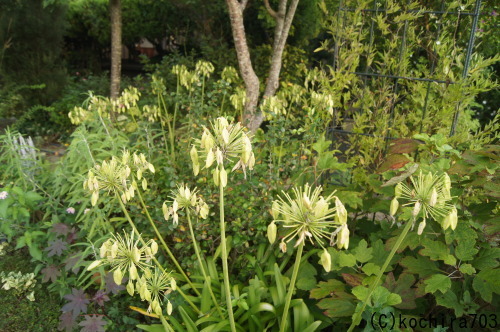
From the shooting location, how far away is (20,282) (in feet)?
8.73

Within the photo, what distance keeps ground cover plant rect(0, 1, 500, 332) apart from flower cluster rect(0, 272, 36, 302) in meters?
0.01

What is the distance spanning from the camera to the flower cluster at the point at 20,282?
262cm

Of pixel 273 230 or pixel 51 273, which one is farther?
pixel 51 273

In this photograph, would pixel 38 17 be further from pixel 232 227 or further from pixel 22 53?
pixel 232 227

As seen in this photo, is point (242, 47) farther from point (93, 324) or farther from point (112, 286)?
point (93, 324)

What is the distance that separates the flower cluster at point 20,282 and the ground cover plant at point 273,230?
0.01 metres

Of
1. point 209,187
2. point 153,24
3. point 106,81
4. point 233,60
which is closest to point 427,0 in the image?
point 209,187

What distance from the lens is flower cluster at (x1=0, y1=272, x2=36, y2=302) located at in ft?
8.58

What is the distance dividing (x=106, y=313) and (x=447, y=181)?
2.12 m

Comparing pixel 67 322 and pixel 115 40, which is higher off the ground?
pixel 115 40

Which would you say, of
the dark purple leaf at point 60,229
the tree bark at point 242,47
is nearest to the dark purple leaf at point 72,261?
the dark purple leaf at point 60,229

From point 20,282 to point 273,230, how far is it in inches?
84.4

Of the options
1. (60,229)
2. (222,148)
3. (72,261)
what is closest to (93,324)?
(72,261)

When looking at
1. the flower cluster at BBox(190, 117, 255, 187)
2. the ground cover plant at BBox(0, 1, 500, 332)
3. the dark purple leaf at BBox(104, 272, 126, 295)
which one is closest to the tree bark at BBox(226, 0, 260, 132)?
the ground cover plant at BBox(0, 1, 500, 332)
